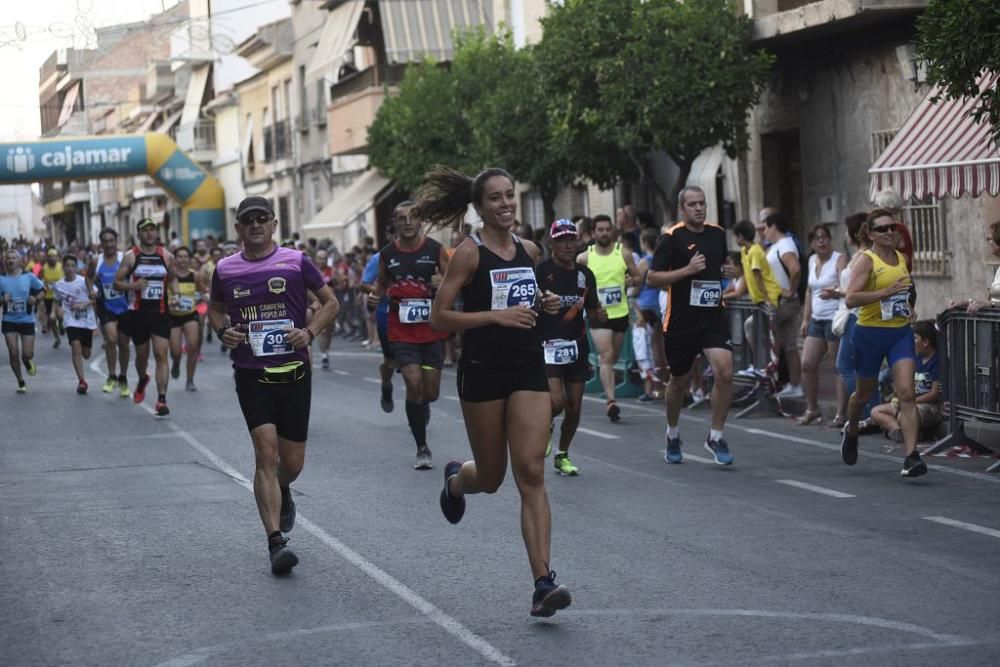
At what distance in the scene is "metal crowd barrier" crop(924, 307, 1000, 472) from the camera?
12.3 m

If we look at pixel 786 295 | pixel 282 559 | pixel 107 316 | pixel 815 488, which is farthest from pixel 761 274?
pixel 282 559

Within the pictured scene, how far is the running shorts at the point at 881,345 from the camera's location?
37.9ft

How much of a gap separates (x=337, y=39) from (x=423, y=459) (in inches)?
1110

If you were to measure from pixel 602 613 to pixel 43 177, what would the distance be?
139 feet

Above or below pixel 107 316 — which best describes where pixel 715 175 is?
above

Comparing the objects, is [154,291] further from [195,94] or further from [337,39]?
[195,94]

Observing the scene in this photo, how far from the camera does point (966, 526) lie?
370 inches

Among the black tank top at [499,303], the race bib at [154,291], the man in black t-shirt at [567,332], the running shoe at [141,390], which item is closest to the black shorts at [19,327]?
the running shoe at [141,390]

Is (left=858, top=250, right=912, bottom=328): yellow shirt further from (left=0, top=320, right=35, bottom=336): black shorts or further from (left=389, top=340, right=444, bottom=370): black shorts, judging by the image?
(left=0, top=320, right=35, bottom=336): black shorts

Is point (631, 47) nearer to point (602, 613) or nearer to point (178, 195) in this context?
point (602, 613)

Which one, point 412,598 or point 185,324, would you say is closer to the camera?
point 412,598

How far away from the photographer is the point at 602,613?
285 inches

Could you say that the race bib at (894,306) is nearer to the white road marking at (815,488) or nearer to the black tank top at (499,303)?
the white road marking at (815,488)

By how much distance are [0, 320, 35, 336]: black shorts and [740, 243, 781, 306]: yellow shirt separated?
10401 millimetres
